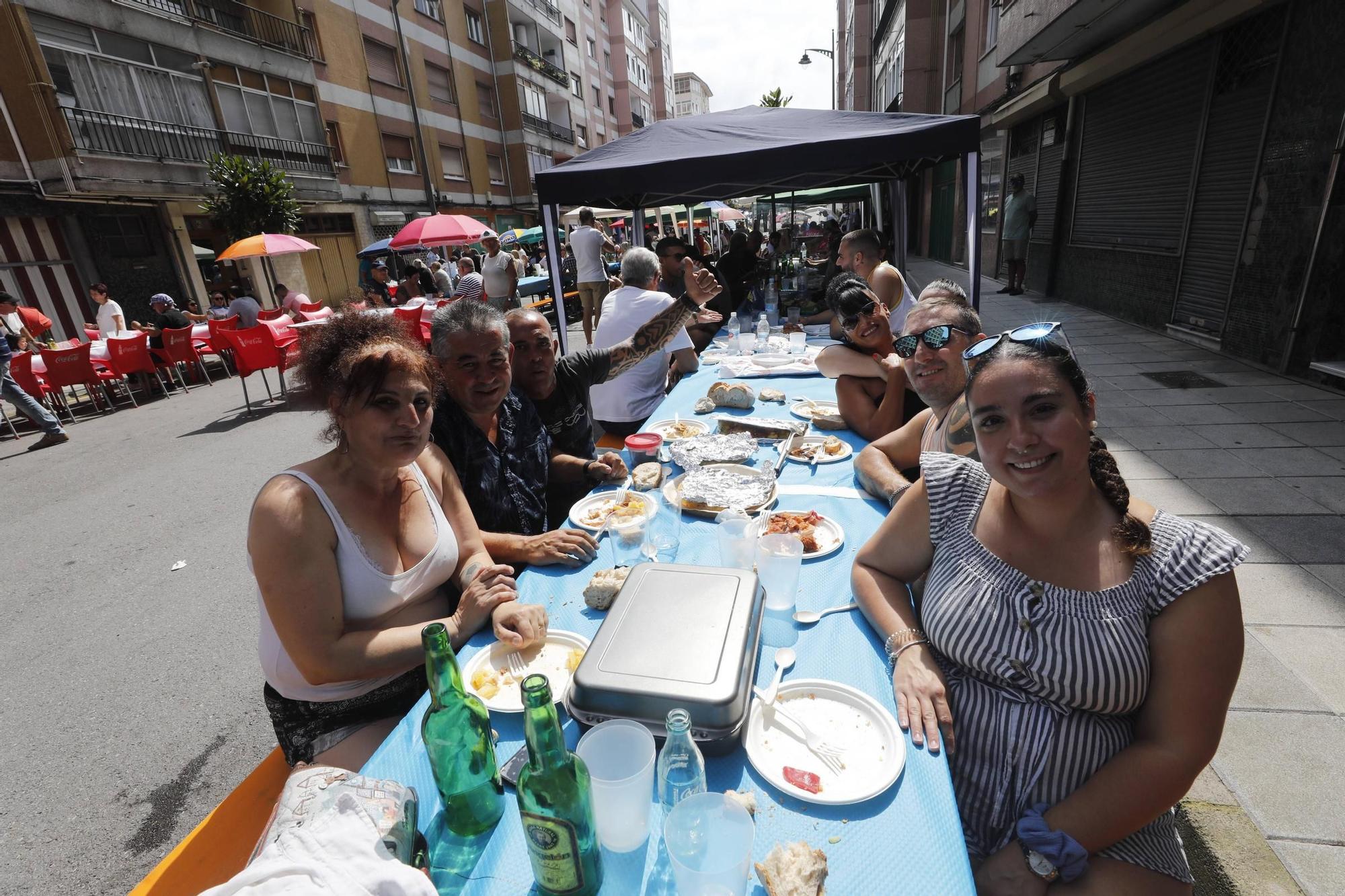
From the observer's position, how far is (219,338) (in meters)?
10.1

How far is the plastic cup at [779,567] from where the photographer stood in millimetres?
1700

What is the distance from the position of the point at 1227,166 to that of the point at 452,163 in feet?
84.4

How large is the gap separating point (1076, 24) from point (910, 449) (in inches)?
349

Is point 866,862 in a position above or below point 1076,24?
below

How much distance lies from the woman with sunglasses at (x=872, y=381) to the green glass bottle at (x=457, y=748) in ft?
7.90

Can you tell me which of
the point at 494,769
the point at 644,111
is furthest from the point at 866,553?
the point at 644,111

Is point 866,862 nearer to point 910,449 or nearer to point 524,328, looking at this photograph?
point 910,449

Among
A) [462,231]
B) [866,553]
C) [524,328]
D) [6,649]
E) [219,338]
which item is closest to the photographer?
[866,553]

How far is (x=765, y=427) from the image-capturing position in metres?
3.06

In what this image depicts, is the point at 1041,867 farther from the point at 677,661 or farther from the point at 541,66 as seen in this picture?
the point at 541,66

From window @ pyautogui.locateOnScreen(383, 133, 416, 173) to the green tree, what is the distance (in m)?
8.91

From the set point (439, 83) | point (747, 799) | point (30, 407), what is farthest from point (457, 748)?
point (439, 83)

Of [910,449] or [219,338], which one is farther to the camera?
[219,338]

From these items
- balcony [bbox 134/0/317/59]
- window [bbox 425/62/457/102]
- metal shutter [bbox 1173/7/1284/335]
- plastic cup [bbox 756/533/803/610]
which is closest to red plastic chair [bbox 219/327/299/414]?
plastic cup [bbox 756/533/803/610]
